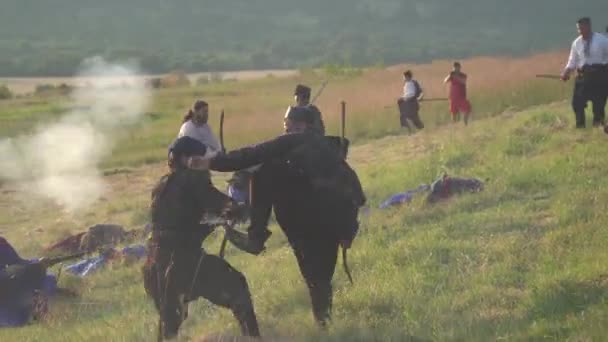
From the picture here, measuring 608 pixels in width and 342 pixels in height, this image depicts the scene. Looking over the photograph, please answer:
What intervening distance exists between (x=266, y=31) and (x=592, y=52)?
8958 centimetres

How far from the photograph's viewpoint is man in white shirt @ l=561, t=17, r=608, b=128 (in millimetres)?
12078

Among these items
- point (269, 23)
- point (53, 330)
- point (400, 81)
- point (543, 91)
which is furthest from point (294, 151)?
point (269, 23)

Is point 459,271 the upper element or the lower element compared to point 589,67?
lower

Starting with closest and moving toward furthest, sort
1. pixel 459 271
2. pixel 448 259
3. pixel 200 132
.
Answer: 1. pixel 459 271
2. pixel 448 259
3. pixel 200 132

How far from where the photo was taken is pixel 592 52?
1211 cm

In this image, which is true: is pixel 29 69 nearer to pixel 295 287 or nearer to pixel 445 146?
pixel 445 146

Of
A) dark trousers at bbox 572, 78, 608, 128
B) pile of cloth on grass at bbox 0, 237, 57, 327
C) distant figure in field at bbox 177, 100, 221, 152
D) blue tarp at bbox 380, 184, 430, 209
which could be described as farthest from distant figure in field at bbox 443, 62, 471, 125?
pile of cloth on grass at bbox 0, 237, 57, 327

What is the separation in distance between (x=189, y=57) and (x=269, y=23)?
24096mm

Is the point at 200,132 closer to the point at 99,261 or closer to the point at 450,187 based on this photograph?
the point at 99,261

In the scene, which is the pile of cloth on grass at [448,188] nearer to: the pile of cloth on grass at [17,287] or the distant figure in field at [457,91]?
the pile of cloth on grass at [17,287]

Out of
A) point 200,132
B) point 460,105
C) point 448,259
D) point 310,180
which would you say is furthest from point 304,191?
point 460,105

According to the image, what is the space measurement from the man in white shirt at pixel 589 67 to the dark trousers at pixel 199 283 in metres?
6.83

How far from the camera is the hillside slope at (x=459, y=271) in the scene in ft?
21.1

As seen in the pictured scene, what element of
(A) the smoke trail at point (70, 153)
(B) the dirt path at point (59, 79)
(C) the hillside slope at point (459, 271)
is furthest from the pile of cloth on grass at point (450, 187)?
(B) the dirt path at point (59, 79)
